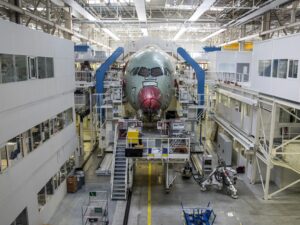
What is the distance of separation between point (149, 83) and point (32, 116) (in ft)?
32.8

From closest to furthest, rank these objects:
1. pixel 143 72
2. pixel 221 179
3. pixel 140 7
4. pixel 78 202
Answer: pixel 78 202 < pixel 221 179 < pixel 143 72 < pixel 140 7

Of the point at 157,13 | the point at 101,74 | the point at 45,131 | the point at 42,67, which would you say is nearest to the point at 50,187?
the point at 45,131

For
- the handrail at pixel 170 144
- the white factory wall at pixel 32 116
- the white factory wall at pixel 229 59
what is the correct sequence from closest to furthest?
the white factory wall at pixel 32 116, the handrail at pixel 170 144, the white factory wall at pixel 229 59

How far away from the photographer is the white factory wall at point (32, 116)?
12.7 m

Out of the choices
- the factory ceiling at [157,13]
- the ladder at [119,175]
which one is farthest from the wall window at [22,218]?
the factory ceiling at [157,13]

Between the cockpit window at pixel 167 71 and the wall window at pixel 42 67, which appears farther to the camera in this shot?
the cockpit window at pixel 167 71

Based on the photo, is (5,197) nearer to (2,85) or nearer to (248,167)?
(2,85)

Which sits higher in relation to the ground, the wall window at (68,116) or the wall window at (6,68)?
the wall window at (6,68)

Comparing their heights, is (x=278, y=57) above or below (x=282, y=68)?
above

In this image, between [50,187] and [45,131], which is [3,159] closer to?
[45,131]

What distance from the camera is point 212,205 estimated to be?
19469 mm

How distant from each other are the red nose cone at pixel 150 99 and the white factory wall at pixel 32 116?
5618 millimetres

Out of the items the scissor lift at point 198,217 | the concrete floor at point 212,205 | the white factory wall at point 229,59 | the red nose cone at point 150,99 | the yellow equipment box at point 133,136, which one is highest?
the white factory wall at point 229,59

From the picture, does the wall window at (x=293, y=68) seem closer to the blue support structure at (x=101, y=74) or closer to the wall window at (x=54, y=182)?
the wall window at (x=54, y=182)
